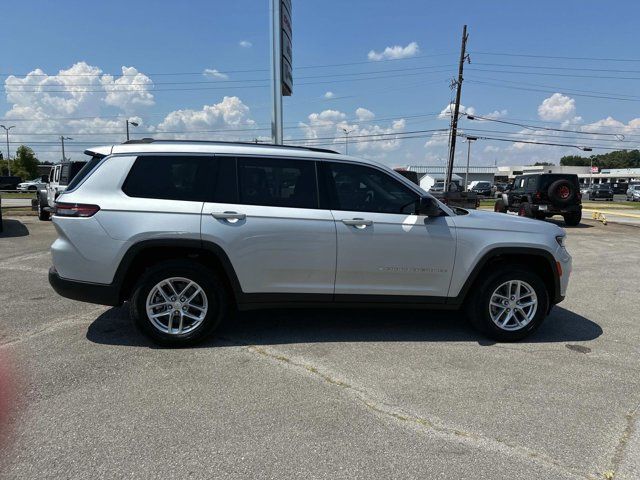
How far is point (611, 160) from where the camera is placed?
549 feet

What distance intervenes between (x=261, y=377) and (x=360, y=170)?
2.14 m

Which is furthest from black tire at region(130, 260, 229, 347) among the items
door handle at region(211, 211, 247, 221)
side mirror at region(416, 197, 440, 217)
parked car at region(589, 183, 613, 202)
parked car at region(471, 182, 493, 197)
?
parked car at region(589, 183, 613, 202)

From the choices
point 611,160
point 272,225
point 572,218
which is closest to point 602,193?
point 572,218

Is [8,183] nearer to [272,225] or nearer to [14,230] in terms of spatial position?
[14,230]

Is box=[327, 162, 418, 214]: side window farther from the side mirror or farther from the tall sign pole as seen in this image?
the tall sign pole

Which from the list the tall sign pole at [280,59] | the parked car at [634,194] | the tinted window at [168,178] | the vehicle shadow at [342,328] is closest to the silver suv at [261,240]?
the tinted window at [168,178]

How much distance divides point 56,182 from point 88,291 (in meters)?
12.6

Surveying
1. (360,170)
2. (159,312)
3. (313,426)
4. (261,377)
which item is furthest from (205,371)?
(360,170)

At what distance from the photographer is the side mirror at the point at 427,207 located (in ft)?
14.4

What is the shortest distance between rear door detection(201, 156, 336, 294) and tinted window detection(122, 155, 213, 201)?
0.14 metres

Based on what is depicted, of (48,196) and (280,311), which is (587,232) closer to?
(280,311)

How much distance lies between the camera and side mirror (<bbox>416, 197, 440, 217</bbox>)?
4.39 metres

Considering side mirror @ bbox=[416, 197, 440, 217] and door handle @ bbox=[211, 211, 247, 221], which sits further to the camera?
side mirror @ bbox=[416, 197, 440, 217]

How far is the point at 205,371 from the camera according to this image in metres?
3.85
